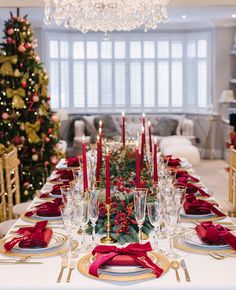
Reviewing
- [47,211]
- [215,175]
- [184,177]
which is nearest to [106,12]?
[184,177]

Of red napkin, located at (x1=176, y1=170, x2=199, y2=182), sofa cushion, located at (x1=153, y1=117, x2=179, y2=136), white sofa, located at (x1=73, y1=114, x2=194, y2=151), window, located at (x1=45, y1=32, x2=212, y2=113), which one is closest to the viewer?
red napkin, located at (x1=176, y1=170, x2=199, y2=182)

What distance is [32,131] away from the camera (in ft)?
19.6

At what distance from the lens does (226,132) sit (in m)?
10.3

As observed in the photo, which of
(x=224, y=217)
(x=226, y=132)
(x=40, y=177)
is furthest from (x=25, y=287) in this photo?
(x=226, y=132)

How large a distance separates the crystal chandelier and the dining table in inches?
120

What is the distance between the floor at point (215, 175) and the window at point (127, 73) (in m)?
1.49

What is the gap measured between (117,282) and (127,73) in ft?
31.4

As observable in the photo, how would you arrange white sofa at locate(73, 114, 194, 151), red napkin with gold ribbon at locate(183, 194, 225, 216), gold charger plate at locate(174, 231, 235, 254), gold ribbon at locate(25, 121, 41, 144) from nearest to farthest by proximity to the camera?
gold charger plate at locate(174, 231, 235, 254), red napkin with gold ribbon at locate(183, 194, 225, 216), gold ribbon at locate(25, 121, 41, 144), white sofa at locate(73, 114, 194, 151)

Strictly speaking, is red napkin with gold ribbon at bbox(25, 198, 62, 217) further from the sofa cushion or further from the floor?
the sofa cushion

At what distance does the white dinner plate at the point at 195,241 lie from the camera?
2342 millimetres

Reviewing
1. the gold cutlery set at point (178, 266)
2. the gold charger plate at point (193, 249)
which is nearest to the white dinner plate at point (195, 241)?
the gold charger plate at point (193, 249)

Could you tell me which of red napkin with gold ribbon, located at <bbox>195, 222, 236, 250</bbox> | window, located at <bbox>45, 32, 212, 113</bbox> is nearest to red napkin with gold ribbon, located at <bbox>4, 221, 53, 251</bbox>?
red napkin with gold ribbon, located at <bbox>195, 222, 236, 250</bbox>

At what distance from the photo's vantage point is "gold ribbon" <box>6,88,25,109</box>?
19.1 feet

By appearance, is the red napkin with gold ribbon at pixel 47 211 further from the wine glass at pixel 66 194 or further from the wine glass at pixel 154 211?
the wine glass at pixel 154 211
